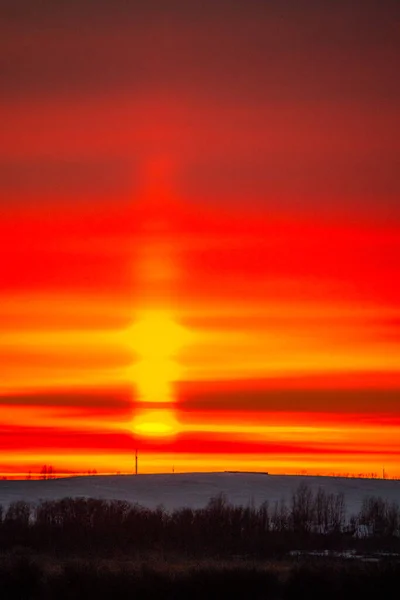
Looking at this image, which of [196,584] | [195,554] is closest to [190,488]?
[195,554]

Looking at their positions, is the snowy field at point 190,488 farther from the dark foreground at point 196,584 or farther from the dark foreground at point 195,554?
the dark foreground at point 196,584

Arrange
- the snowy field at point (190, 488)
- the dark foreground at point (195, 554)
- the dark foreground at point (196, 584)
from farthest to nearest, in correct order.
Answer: the snowy field at point (190, 488) → the dark foreground at point (195, 554) → the dark foreground at point (196, 584)

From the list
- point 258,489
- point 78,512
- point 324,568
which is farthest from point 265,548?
point 258,489

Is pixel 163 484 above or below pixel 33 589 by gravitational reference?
above

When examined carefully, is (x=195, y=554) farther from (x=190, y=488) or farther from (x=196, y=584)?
(x=190, y=488)

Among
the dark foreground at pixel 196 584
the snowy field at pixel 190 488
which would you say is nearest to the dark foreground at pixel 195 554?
the dark foreground at pixel 196 584

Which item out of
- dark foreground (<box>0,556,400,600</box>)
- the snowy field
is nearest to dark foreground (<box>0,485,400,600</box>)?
dark foreground (<box>0,556,400,600</box>)

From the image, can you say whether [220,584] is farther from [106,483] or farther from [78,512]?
[106,483]

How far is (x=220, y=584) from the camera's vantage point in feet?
125

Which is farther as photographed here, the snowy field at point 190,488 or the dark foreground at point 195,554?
the snowy field at point 190,488

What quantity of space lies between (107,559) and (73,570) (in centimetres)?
1557

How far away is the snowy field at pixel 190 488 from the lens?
124 metres

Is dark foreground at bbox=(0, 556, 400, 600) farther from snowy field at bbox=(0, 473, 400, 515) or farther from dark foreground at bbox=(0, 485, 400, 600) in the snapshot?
snowy field at bbox=(0, 473, 400, 515)

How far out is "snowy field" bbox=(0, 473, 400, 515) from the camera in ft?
407
